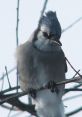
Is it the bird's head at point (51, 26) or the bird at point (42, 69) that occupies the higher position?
the bird's head at point (51, 26)

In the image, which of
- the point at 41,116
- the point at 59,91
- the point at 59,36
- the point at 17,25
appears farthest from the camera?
the point at 59,91

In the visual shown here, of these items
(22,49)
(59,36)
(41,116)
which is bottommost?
(41,116)

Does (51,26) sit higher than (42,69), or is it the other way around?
(51,26)

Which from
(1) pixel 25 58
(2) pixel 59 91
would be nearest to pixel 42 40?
(1) pixel 25 58

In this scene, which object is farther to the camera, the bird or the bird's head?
the bird

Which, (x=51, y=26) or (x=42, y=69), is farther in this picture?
(x=42, y=69)

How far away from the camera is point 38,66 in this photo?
10.8 feet

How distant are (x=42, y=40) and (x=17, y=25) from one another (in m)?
1.04

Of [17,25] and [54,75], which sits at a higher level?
[17,25]

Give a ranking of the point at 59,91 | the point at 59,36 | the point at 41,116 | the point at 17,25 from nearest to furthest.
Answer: the point at 17,25, the point at 59,36, the point at 41,116, the point at 59,91

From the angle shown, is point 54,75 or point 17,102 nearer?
point 17,102

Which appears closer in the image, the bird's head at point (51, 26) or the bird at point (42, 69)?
the bird's head at point (51, 26)

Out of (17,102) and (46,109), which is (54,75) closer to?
(46,109)

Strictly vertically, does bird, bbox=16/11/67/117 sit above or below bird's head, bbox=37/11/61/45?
below
